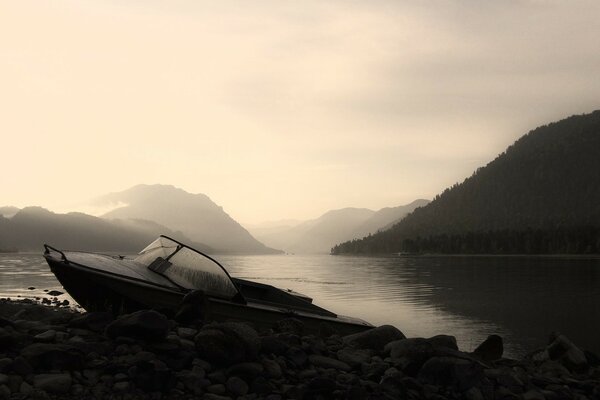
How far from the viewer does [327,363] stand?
445 inches

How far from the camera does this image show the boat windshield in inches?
587

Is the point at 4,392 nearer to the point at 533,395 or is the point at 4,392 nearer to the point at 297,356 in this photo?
the point at 297,356

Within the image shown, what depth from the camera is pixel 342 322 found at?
52.7ft

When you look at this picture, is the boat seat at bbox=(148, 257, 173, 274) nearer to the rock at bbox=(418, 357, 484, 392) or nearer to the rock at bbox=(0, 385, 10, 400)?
the rock at bbox=(0, 385, 10, 400)

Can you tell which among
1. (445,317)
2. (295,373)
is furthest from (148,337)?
(445,317)

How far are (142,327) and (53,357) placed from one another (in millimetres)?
1630

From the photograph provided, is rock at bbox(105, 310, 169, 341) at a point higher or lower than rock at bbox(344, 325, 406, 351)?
higher

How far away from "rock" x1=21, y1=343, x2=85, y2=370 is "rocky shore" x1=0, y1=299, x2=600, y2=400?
17 millimetres

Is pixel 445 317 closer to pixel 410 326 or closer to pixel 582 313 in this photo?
pixel 410 326

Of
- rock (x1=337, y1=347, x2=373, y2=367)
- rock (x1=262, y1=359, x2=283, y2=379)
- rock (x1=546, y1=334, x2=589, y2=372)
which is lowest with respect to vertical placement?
rock (x1=546, y1=334, x2=589, y2=372)

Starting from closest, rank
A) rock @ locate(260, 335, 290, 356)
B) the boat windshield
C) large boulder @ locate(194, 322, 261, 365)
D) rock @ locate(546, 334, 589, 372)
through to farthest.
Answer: large boulder @ locate(194, 322, 261, 365), rock @ locate(260, 335, 290, 356), the boat windshield, rock @ locate(546, 334, 589, 372)

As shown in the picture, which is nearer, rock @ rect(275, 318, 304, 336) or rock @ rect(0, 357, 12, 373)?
rock @ rect(0, 357, 12, 373)

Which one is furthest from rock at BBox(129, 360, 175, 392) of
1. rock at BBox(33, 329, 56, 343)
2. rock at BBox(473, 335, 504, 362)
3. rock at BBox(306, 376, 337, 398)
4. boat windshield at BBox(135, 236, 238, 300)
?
rock at BBox(473, 335, 504, 362)


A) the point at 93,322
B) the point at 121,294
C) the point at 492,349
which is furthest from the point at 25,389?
the point at 492,349
